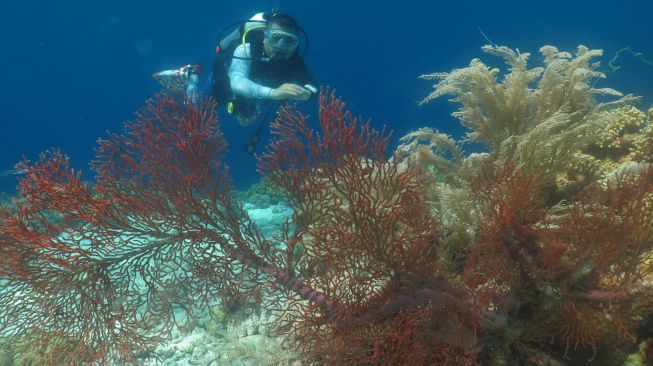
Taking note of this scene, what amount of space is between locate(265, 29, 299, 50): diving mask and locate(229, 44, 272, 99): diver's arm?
22.0 inches

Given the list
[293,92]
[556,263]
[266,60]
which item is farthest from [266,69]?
[556,263]

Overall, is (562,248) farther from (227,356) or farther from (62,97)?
(62,97)

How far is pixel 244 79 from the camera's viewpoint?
708cm

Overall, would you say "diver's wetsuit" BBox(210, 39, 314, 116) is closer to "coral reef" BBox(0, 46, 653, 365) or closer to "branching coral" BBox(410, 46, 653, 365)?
"coral reef" BBox(0, 46, 653, 365)

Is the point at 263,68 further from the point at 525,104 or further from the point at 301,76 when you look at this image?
the point at 525,104

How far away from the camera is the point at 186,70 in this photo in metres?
10.3

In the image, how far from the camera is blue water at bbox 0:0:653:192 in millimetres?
36312

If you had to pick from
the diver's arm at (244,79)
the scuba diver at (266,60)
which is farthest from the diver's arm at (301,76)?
the diver's arm at (244,79)

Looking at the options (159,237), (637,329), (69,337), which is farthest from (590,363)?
(69,337)

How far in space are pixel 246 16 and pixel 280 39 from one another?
4054 centimetres

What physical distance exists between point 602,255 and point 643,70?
40324 millimetres

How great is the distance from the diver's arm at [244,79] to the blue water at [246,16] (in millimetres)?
23608

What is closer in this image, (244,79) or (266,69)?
(244,79)

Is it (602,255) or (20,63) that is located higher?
(20,63)
